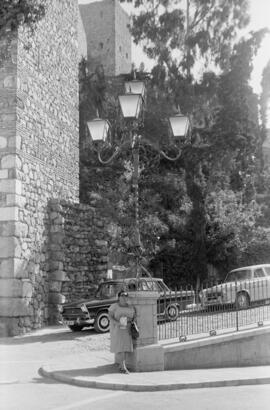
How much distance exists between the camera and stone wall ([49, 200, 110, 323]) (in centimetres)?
1738

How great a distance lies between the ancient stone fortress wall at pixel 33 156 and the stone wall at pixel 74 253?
0.84ft

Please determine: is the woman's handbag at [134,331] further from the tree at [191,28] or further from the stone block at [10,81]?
the tree at [191,28]

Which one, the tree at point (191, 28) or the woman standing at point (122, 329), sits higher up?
the tree at point (191, 28)

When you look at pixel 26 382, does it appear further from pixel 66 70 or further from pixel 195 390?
pixel 66 70

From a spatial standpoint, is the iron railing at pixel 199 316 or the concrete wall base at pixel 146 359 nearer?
the concrete wall base at pixel 146 359

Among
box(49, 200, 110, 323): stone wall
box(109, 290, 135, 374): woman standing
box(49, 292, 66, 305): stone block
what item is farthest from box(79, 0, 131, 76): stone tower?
box(109, 290, 135, 374): woman standing

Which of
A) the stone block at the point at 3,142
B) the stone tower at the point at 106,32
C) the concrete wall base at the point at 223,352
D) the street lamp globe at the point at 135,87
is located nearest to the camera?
the concrete wall base at the point at 223,352

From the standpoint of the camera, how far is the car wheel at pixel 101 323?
15344mm

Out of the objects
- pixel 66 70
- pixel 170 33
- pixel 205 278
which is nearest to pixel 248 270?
pixel 205 278

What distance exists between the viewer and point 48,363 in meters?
10.8

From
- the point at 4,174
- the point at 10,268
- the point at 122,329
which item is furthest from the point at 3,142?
the point at 122,329

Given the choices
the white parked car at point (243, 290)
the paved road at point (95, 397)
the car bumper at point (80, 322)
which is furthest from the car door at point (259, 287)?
the paved road at point (95, 397)

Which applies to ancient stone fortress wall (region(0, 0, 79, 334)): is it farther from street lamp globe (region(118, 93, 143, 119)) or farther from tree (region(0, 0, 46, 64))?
street lamp globe (region(118, 93, 143, 119))

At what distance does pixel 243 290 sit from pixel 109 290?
12.8 feet
